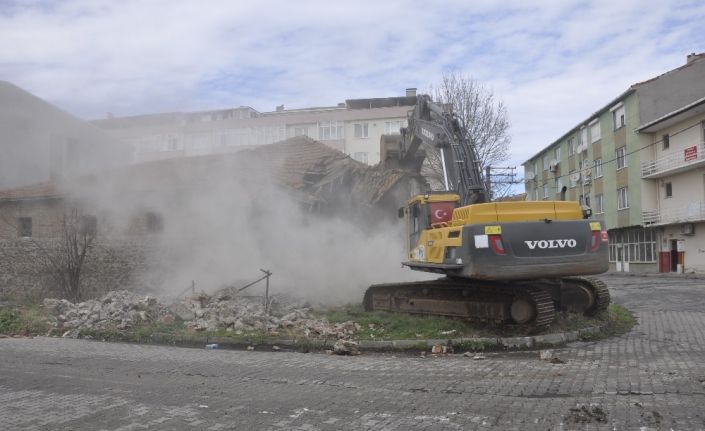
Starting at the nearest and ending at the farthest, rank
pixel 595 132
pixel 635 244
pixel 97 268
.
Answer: pixel 97 268 → pixel 635 244 → pixel 595 132

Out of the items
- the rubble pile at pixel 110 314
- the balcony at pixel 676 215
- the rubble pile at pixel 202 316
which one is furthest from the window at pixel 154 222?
the balcony at pixel 676 215

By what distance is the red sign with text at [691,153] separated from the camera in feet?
101

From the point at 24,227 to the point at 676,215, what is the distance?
3285 centimetres

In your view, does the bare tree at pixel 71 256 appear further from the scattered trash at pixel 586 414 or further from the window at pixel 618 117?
the window at pixel 618 117

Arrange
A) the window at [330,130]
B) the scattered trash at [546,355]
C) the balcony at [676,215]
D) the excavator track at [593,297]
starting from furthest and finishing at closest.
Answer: the window at [330,130], the balcony at [676,215], the excavator track at [593,297], the scattered trash at [546,355]

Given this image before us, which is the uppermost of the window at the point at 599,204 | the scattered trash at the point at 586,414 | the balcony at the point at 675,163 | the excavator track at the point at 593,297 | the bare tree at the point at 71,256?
the balcony at the point at 675,163

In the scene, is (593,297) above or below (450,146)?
below

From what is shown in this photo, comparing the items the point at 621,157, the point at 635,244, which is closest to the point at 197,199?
the point at 621,157

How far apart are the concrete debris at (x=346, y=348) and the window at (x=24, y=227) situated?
16.2 m

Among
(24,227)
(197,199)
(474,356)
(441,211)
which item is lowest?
(474,356)

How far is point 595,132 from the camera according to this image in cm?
4159

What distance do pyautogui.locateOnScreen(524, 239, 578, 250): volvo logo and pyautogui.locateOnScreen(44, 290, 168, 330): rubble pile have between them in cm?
701

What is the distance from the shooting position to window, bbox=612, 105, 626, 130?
122ft

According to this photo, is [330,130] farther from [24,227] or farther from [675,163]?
[24,227]
